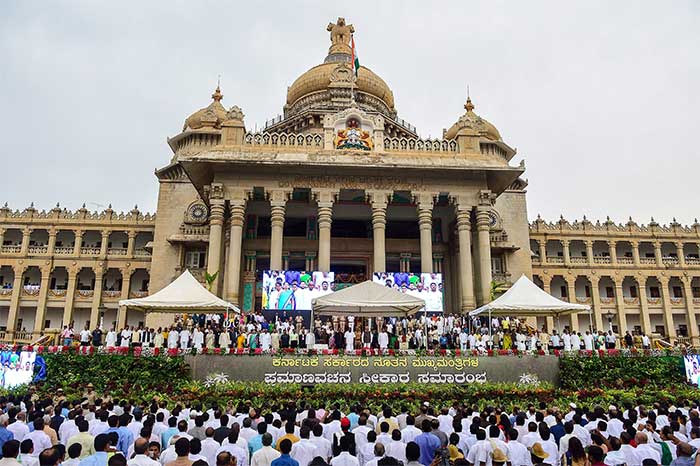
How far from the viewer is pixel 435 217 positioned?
35812 mm

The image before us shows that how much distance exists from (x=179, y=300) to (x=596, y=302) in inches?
1606

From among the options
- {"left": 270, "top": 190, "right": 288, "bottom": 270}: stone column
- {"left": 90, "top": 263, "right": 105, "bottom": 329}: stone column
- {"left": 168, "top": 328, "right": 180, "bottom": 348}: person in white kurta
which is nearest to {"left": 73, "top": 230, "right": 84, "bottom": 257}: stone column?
{"left": 90, "top": 263, "right": 105, "bottom": 329}: stone column

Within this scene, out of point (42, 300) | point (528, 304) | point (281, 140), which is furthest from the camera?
point (42, 300)

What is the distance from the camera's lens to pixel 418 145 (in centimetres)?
3183

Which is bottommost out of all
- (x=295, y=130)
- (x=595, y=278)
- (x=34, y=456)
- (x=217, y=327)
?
(x=34, y=456)

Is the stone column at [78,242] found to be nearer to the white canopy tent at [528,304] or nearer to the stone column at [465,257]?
the stone column at [465,257]

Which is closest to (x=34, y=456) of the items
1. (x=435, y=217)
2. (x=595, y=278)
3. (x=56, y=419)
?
(x=56, y=419)

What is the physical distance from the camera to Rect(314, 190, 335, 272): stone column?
28.9m

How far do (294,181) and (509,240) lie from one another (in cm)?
1968

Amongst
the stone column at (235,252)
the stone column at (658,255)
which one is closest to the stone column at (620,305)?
the stone column at (658,255)

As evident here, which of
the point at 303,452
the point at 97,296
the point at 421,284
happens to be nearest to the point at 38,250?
the point at 97,296

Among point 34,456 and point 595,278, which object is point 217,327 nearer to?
point 34,456

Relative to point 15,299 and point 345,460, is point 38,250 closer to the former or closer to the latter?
point 15,299

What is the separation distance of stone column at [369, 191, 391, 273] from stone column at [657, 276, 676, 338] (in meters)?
34.1
